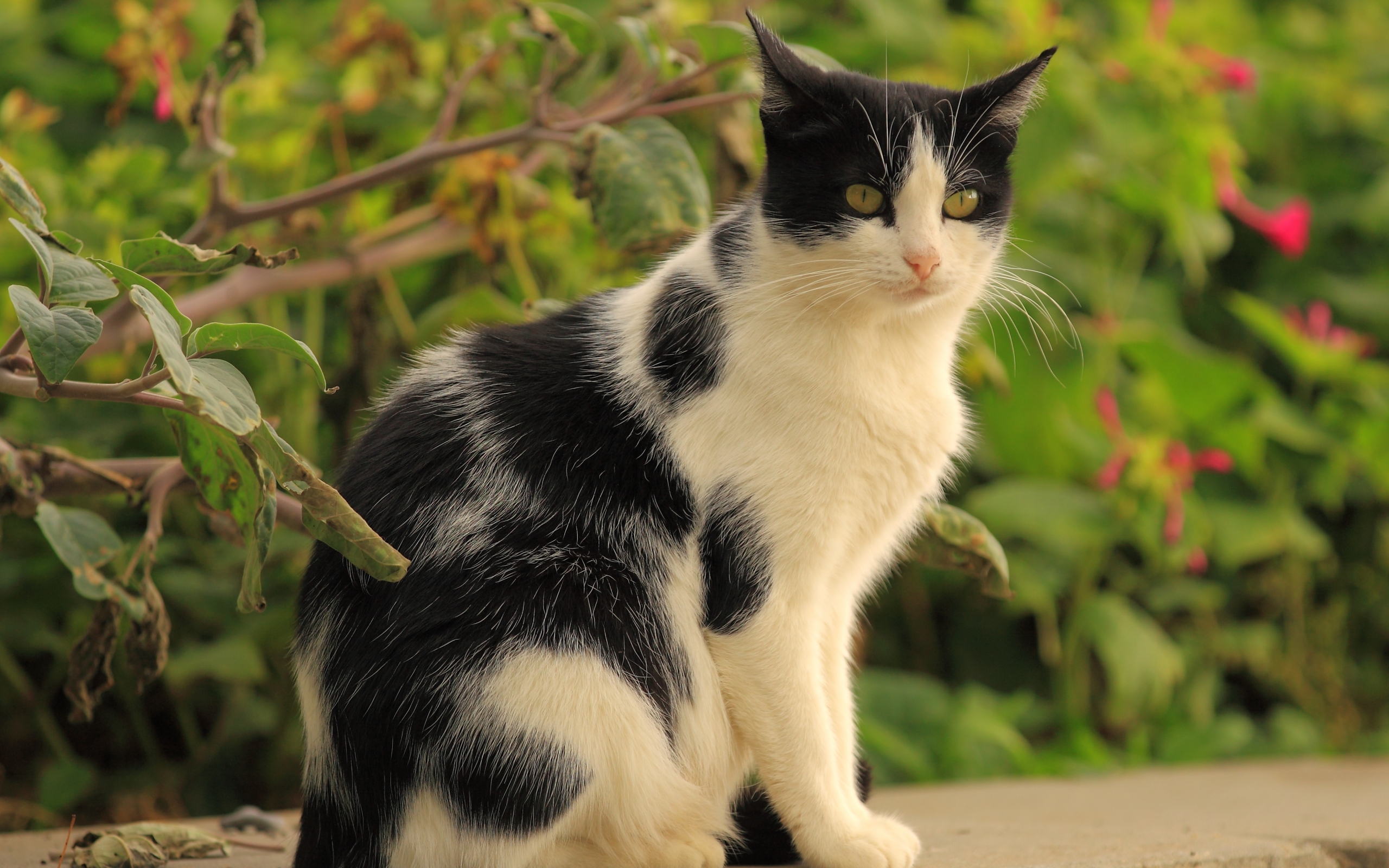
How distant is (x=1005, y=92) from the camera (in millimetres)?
1704

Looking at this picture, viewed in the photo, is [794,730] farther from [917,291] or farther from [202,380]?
[202,380]

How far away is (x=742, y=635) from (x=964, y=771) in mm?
1770

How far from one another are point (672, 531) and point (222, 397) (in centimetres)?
63

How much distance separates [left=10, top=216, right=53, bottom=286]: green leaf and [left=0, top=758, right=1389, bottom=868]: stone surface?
3.28 feet

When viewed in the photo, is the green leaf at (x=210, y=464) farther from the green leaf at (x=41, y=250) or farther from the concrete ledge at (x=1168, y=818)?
the concrete ledge at (x=1168, y=818)

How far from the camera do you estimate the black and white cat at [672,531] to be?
1508 mm

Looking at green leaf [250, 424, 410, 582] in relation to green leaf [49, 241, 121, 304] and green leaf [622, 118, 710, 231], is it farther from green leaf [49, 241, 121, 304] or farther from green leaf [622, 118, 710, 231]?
green leaf [622, 118, 710, 231]

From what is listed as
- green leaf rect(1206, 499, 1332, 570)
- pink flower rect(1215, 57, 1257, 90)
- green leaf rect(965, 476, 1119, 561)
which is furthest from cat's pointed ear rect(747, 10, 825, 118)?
green leaf rect(1206, 499, 1332, 570)

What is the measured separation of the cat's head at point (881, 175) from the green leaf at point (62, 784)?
1949mm

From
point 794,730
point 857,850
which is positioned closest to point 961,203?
point 794,730

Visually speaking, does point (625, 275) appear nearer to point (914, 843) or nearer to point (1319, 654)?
point (914, 843)

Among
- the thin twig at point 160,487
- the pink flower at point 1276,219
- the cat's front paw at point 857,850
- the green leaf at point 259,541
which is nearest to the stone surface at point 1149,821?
the cat's front paw at point 857,850

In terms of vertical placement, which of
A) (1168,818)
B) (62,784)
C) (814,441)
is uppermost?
(814,441)

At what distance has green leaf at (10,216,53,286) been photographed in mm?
1207
